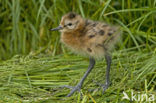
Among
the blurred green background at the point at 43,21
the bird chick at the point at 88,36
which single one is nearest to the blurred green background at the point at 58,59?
the blurred green background at the point at 43,21

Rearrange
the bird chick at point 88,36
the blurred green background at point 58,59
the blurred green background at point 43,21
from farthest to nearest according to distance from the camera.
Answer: the blurred green background at point 43,21 < the blurred green background at point 58,59 < the bird chick at point 88,36

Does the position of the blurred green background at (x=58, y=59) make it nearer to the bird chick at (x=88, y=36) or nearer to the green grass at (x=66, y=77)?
the green grass at (x=66, y=77)

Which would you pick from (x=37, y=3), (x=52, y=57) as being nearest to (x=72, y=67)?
(x=52, y=57)

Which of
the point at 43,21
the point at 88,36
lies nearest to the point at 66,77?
the point at 88,36

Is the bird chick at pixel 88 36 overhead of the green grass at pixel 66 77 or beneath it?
overhead

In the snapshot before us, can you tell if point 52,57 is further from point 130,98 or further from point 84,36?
point 130,98

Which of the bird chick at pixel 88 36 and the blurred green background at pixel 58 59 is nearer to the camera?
the bird chick at pixel 88 36

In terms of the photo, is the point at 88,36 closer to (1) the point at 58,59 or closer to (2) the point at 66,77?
(2) the point at 66,77

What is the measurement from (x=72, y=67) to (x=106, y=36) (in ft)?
2.46

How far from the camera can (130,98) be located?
8.21 feet

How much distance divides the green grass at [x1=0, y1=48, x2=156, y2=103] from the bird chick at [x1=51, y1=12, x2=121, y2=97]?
0.43 ft

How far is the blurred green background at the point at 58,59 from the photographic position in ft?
9.21

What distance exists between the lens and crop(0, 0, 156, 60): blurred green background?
386cm

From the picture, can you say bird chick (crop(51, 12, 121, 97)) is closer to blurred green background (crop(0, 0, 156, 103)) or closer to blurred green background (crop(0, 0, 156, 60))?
blurred green background (crop(0, 0, 156, 103))
